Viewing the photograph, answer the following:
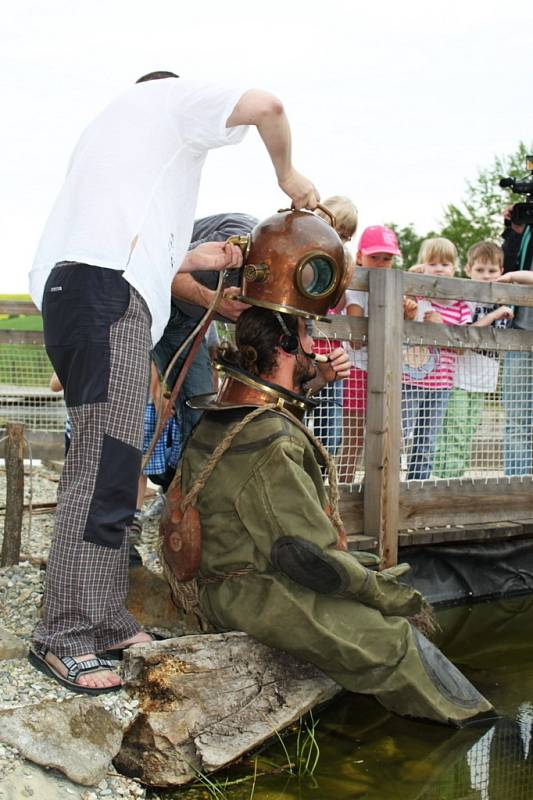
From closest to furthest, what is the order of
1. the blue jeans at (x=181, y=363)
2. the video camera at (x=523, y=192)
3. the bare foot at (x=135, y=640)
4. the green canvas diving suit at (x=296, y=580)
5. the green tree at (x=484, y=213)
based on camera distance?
the green canvas diving suit at (x=296, y=580) → the bare foot at (x=135, y=640) → the blue jeans at (x=181, y=363) → the video camera at (x=523, y=192) → the green tree at (x=484, y=213)

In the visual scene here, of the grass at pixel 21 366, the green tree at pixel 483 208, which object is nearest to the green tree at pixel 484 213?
the green tree at pixel 483 208

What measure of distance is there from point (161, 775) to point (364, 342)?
8.64 ft

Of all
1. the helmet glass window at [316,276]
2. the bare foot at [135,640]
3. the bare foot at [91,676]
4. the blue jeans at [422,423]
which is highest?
the helmet glass window at [316,276]

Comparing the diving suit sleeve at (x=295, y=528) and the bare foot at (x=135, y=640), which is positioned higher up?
the diving suit sleeve at (x=295, y=528)

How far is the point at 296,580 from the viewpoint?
11.2 feet

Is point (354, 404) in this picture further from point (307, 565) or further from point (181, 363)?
point (307, 565)

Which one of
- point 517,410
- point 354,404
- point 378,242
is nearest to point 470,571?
point 517,410

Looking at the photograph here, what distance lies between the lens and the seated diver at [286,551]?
11.1ft

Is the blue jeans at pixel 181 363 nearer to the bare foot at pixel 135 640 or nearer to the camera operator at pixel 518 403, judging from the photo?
the bare foot at pixel 135 640

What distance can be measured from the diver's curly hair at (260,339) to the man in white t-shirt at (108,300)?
43 cm

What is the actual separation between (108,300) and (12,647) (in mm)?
1306

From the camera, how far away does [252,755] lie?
340 cm

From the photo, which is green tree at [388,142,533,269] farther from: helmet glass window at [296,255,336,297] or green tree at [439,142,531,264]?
helmet glass window at [296,255,336,297]

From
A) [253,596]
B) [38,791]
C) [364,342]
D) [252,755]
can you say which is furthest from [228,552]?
[364,342]
